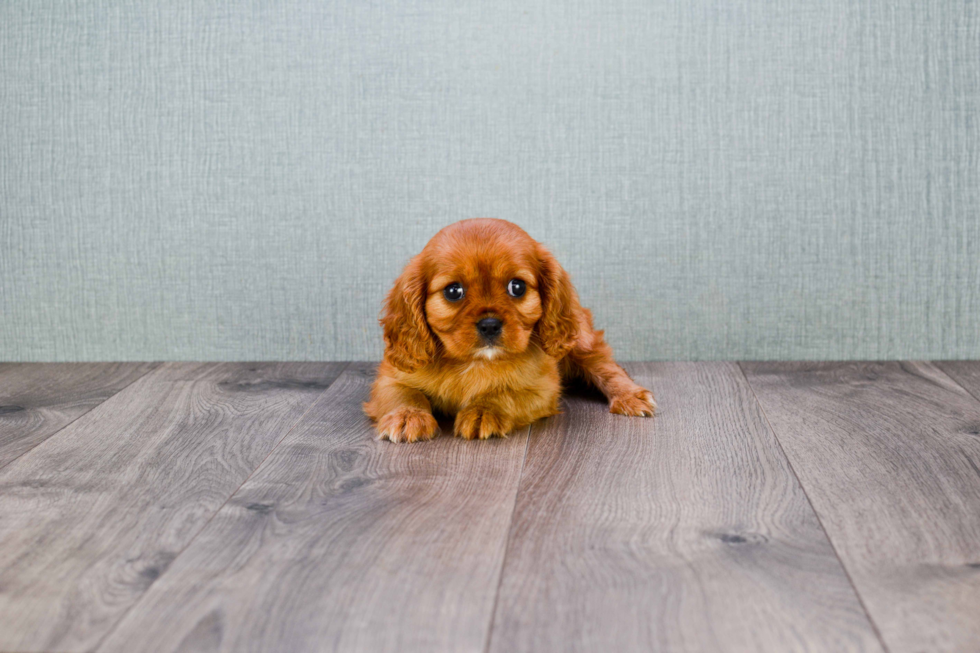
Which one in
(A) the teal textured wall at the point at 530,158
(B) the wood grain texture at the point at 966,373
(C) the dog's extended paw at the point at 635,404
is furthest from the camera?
(A) the teal textured wall at the point at 530,158

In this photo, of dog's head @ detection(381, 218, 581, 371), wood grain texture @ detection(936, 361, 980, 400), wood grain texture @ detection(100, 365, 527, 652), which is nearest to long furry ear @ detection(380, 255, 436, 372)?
dog's head @ detection(381, 218, 581, 371)

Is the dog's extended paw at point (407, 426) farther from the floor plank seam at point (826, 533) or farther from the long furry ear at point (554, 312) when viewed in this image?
the floor plank seam at point (826, 533)

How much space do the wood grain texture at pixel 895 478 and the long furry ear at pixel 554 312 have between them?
0.57 m

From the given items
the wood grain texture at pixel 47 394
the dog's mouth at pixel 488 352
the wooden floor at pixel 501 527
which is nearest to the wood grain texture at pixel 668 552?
the wooden floor at pixel 501 527

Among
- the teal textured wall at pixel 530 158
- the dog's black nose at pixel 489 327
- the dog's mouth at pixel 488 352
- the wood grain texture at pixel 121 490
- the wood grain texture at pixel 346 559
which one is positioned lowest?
the wood grain texture at pixel 346 559

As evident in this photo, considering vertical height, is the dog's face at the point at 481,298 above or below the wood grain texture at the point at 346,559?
above

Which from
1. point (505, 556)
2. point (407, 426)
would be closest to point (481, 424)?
point (407, 426)

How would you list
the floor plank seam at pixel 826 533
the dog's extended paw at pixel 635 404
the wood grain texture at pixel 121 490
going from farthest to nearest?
the dog's extended paw at pixel 635 404 → the wood grain texture at pixel 121 490 → the floor plank seam at pixel 826 533

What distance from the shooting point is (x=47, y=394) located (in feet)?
8.57

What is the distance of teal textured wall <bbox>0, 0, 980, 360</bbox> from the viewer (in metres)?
2.80

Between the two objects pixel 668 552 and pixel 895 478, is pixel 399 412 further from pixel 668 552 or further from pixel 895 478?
pixel 895 478

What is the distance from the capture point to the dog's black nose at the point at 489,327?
2.02 metres

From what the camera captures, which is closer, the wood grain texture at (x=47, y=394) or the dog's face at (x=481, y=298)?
the dog's face at (x=481, y=298)

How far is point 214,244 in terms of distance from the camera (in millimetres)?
2973
